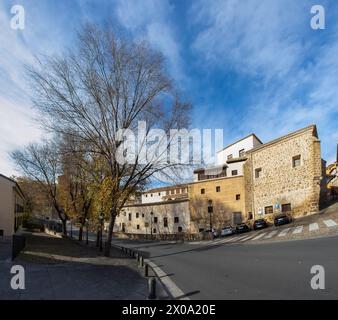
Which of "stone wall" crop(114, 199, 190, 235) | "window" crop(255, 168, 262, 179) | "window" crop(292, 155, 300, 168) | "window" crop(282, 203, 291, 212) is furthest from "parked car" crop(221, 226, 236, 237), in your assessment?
"stone wall" crop(114, 199, 190, 235)

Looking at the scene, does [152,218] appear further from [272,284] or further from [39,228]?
[272,284]

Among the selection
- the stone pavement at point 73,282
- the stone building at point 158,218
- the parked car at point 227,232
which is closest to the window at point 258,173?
the parked car at point 227,232

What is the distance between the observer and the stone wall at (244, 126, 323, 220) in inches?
1329

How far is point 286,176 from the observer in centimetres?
3706

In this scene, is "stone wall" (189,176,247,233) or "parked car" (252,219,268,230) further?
"stone wall" (189,176,247,233)

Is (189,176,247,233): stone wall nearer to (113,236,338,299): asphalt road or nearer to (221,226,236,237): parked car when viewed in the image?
(221,226,236,237): parked car

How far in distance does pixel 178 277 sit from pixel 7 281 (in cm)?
566

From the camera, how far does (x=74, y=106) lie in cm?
1606

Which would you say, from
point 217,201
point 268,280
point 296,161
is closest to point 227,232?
point 217,201

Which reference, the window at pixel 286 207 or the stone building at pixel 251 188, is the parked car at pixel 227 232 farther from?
the window at pixel 286 207

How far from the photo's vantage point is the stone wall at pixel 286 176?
33.8 metres

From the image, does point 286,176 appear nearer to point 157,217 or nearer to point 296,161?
point 296,161

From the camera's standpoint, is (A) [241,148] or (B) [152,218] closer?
(A) [241,148]
